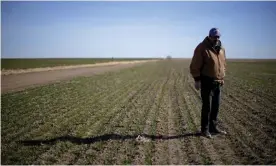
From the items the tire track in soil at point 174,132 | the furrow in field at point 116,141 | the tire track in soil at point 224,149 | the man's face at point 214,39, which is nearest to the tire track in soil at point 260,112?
the tire track in soil at point 224,149

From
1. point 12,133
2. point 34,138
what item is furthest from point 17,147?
point 12,133

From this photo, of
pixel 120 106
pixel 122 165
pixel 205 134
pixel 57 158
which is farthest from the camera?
pixel 120 106

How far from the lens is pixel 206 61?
6281 mm

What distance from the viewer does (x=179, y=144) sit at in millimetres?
5965

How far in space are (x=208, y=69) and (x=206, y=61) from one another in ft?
0.64

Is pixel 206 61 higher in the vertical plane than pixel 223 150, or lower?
higher

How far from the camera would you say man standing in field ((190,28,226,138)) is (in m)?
6.26

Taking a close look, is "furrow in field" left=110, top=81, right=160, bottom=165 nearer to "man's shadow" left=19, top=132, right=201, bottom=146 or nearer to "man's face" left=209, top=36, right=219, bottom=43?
"man's shadow" left=19, top=132, right=201, bottom=146

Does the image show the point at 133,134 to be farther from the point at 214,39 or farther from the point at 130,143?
the point at 214,39

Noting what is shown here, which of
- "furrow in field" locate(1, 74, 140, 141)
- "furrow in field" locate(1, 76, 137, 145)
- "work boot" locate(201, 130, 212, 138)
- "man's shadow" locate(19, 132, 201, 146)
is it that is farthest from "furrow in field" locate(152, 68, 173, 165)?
"furrow in field" locate(1, 74, 140, 141)

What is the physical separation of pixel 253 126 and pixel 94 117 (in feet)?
15.4

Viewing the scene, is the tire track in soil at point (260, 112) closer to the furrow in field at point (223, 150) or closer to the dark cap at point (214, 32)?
the furrow in field at point (223, 150)

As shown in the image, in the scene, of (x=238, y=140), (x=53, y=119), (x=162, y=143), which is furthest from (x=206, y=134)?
(x=53, y=119)

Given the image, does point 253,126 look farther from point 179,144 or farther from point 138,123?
point 138,123
